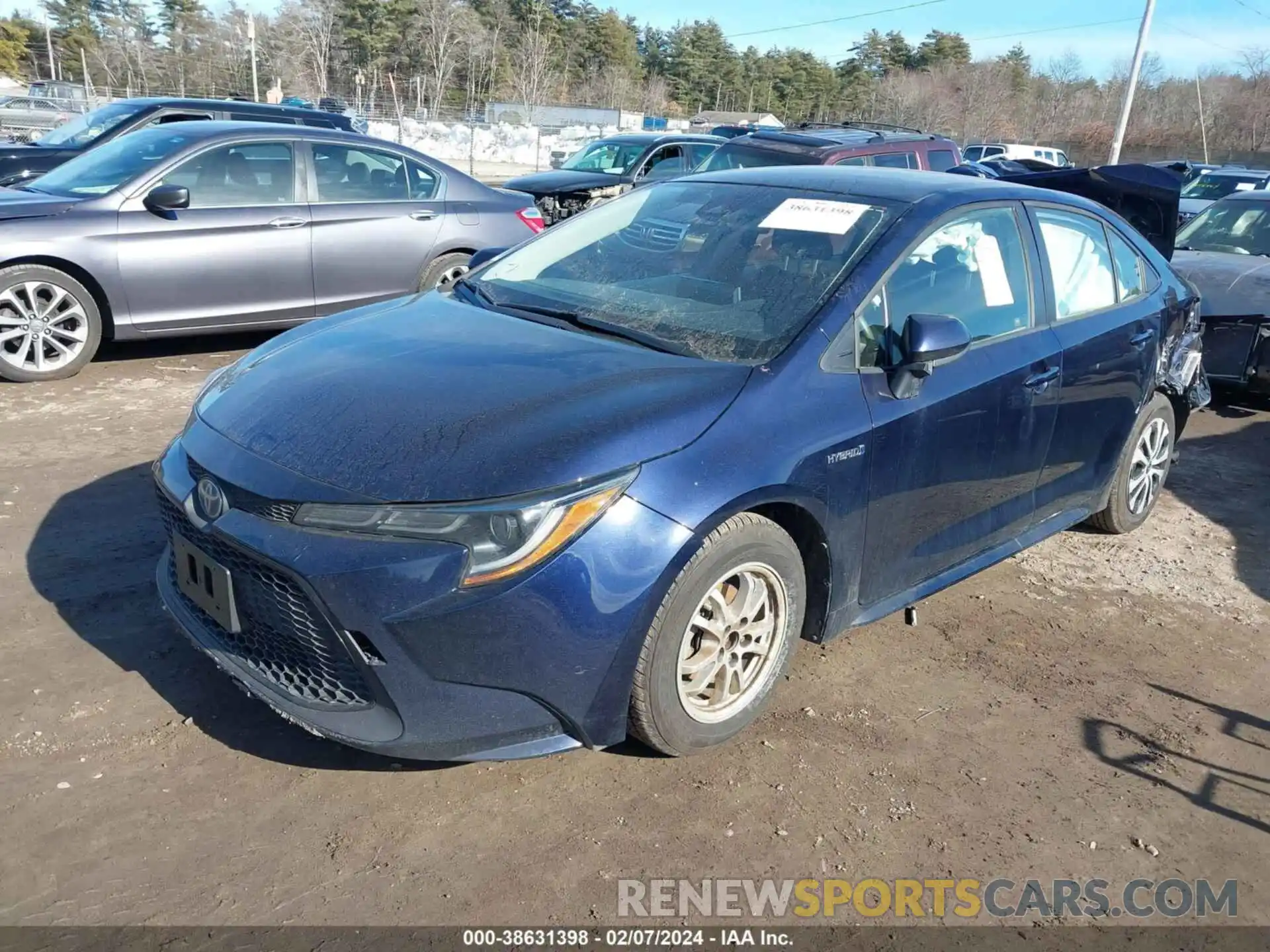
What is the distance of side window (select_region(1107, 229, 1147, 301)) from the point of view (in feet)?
15.0

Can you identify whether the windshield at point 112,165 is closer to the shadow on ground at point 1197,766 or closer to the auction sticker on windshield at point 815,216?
the auction sticker on windshield at point 815,216

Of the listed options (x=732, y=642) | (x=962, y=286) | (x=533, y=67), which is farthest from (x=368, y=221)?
(x=533, y=67)

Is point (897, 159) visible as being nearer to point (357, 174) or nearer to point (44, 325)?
point (357, 174)

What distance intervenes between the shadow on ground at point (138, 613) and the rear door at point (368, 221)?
2778mm

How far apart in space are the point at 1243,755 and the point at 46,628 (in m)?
4.08

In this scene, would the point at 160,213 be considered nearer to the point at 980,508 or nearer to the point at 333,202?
the point at 333,202

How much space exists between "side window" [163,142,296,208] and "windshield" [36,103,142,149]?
359 cm

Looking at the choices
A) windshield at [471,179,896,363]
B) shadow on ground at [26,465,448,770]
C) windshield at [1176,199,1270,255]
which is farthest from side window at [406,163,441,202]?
windshield at [1176,199,1270,255]

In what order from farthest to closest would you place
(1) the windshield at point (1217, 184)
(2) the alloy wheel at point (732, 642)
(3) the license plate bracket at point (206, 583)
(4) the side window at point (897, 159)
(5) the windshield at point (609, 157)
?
(1) the windshield at point (1217, 184) → (5) the windshield at point (609, 157) → (4) the side window at point (897, 159) → (2) the alloy wheel at point (732, 642) → (3) the license plate bracket at point (206, 583)

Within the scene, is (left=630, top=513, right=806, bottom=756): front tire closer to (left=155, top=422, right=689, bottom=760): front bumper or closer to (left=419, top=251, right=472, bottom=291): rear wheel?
(left=155, top=422, right=689, bottom=760): front bumper

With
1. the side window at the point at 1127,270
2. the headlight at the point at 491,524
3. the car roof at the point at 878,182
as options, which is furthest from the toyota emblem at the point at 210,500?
the side window at the point at 1127,270

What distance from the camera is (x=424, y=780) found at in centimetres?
289

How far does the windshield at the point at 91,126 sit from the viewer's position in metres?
9.76

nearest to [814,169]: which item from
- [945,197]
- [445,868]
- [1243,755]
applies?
[945,197]
